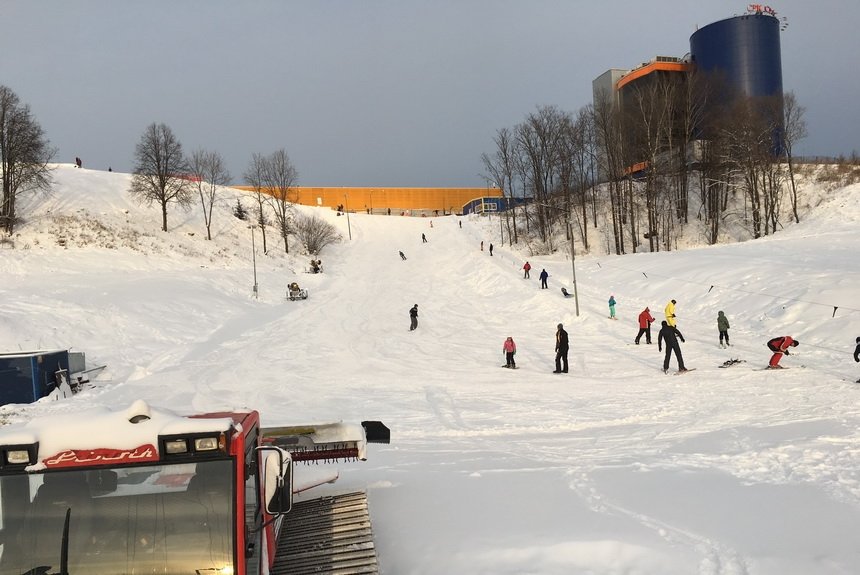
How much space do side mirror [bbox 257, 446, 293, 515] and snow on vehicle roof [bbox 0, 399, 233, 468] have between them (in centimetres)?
41

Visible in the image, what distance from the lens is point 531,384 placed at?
609 inches

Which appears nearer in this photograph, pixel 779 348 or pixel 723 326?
pixel 779 348

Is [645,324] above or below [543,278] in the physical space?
below

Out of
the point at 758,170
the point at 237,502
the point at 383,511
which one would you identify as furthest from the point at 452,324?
the point at 758,170

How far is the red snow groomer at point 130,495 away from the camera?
324 cm

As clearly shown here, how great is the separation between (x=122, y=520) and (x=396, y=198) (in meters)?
116

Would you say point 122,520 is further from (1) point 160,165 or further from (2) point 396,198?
(2) point 396,198

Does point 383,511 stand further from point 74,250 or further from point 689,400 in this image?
point 74,250

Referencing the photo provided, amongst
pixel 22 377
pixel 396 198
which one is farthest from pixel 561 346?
pixel 396 198

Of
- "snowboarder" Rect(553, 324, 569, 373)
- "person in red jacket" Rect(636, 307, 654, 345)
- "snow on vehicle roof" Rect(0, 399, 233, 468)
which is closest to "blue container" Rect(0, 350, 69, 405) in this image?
"snowboarder" Rect(553, 324, 569, 373)

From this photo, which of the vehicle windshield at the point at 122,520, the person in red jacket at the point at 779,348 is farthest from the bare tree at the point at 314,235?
the vehicle windshield at the point at 122,520

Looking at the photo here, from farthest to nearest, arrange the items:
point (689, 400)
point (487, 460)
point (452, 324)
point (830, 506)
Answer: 1. point (452, 324)
2. point (689, 400)
3. point (487, 460)
4. point (830, 506)

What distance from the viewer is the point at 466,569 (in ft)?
17.3

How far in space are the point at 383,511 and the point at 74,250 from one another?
137 feet
